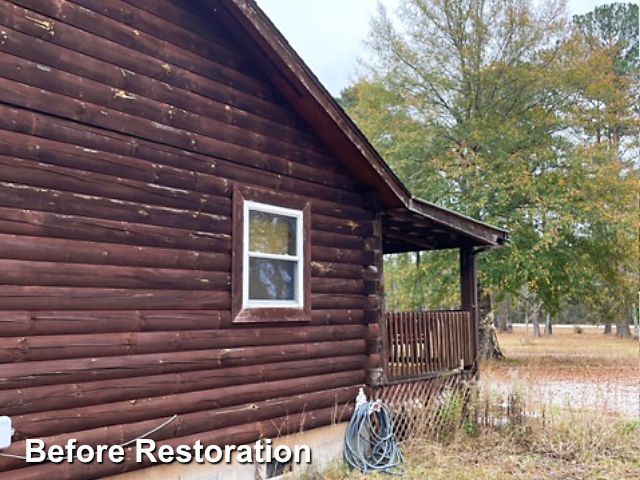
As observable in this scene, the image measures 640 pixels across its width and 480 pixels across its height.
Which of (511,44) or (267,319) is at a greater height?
(511,44)

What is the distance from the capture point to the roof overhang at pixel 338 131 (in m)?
6.28

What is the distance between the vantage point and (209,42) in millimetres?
6285

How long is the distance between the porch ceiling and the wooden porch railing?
4.35 feet

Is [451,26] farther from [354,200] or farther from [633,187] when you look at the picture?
[354,200]

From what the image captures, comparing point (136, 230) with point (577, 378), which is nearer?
point (136, 230)

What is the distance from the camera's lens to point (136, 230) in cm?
542

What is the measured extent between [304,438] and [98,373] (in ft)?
9.55

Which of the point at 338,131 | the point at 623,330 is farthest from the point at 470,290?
the point at 623,330

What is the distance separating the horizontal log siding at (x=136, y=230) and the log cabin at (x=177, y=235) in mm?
16

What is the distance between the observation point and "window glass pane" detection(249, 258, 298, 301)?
6.61 metres

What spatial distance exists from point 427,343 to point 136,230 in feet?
17.8

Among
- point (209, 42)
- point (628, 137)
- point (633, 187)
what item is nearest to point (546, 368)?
point (633, 187)

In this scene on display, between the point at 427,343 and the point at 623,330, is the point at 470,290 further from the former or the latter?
the point at 623,330

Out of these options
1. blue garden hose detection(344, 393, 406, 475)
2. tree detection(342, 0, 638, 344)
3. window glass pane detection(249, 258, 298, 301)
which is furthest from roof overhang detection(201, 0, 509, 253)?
tree detection(342, 0, 638, 344)
